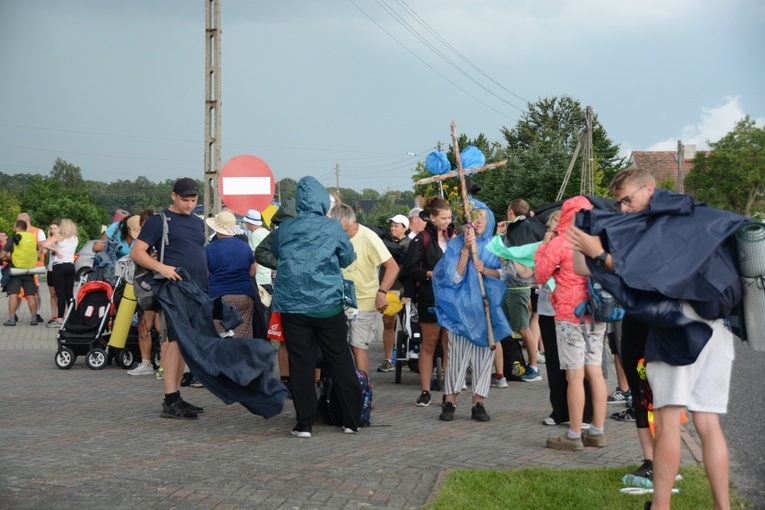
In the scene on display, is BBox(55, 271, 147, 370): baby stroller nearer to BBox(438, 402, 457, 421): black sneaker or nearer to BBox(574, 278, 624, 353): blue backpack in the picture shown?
BBox(438, 402, 457, 421): black sneaker

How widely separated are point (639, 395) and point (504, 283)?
9.62ft

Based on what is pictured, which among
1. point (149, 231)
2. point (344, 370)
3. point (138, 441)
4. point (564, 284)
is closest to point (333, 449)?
point (344, 370)

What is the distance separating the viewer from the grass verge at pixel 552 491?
5461mm

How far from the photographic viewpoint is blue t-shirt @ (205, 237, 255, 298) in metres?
10.2

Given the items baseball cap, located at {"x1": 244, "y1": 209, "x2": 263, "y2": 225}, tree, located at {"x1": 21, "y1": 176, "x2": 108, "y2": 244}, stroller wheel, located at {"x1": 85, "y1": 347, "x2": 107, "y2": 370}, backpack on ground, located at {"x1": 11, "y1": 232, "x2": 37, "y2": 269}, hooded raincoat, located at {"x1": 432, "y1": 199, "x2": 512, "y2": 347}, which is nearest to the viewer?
hooded raincoat, located at {"x1": 432, "y1": 199, "x2": 512, "y2": 347}

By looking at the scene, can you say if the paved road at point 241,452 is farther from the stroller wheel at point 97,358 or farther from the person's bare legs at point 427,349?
the stroller wheel at point 97,358

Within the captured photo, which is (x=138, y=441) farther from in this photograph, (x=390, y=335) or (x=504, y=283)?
(x=390, y=335)

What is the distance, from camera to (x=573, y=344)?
729 cm

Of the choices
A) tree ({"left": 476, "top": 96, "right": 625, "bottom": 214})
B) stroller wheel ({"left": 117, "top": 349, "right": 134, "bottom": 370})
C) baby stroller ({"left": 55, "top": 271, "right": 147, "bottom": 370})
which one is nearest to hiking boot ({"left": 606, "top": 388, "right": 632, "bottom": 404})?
baby stroller ({"left": 55, "top": 271, "right": 147, "bottom": 370})

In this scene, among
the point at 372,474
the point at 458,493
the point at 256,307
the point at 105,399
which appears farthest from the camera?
the point at 256,307

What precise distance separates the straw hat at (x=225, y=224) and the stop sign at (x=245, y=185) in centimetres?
224

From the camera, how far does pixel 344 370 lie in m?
7.98

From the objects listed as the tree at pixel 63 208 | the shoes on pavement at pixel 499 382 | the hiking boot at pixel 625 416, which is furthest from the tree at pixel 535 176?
the hiking boot at pixel 625 416

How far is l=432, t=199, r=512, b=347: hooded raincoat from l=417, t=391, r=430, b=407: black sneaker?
1205mm
